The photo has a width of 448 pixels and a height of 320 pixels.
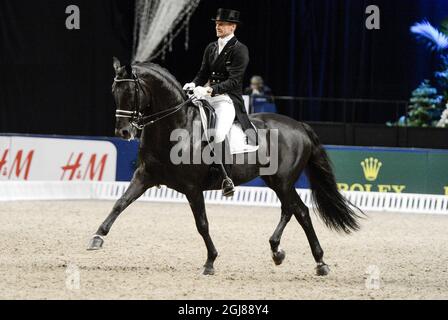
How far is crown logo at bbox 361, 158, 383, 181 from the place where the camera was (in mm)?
15109

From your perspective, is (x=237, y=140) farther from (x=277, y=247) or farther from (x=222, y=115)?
(x=277, y=247)

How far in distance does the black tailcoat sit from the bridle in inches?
17.7

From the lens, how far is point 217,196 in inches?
607

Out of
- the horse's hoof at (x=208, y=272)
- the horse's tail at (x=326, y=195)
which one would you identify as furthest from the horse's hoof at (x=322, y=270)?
the horse's hoof at (x=208, y=272)

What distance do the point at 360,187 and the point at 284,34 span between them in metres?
4.96

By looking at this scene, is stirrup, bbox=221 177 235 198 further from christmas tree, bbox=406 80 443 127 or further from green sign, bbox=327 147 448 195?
christmas tree, bbox=406 80 443 127

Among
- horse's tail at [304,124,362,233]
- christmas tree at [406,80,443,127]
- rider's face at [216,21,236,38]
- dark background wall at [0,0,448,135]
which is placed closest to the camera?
rider's face at [216,21,236,38]

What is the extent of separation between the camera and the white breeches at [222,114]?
326 inches

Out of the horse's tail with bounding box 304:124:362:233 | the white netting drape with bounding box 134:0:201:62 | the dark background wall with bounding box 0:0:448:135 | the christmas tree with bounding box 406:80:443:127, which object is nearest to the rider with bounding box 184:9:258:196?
the horse's tail with bounding box 304:124:362:233

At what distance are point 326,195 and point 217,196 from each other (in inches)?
254

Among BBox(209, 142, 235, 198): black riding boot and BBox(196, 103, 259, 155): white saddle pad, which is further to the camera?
BBox(196, 103, 259, 155): white saddle pad

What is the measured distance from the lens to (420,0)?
18391mm

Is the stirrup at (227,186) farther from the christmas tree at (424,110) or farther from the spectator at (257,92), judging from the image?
the christmas tree at (424,110)

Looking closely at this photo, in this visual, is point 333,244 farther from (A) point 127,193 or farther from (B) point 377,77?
(B) point 377,77
